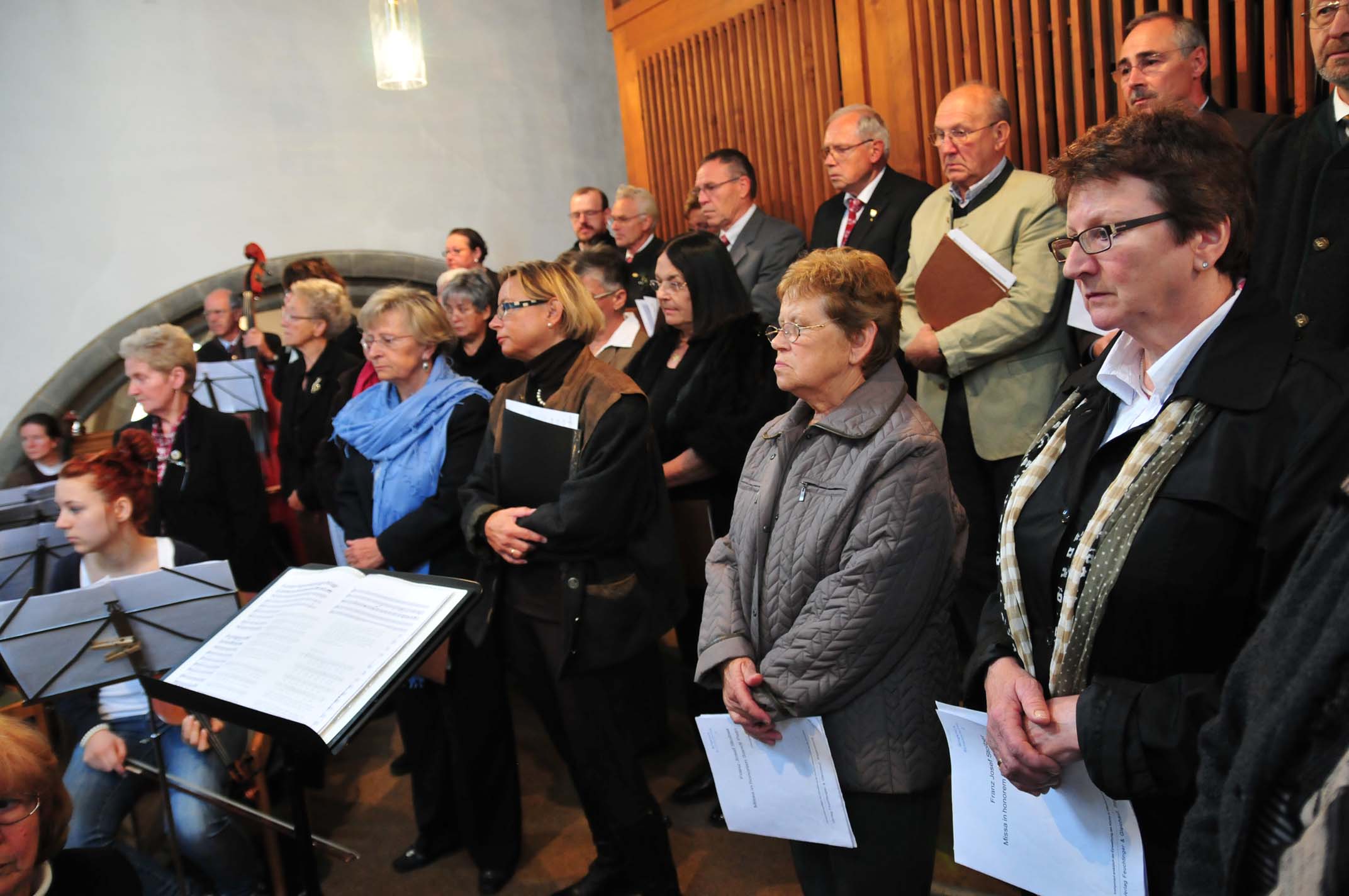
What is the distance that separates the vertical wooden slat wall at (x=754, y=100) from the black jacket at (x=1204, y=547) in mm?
3546

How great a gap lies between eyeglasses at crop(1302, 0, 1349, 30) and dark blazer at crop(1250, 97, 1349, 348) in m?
0.20

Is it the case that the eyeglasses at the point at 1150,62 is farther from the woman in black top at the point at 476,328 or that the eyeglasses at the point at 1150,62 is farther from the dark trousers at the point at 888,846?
the woman in black top at the point at 476,328

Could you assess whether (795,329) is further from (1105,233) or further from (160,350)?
(160,350)

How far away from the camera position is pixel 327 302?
4.29m

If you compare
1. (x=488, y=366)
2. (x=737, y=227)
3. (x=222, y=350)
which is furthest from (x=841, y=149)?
(x=222, y=350)

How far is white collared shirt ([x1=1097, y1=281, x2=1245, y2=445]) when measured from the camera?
4.42ft

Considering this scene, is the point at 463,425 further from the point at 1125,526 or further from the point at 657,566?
the point at 1125,526

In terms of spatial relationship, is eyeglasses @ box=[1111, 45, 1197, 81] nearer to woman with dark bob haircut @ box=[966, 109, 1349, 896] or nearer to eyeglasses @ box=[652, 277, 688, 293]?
eyeglasses @ box=[652, 277, 688, 293]

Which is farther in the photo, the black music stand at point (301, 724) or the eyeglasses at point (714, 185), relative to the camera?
the eyeglasses at point (714, 185)

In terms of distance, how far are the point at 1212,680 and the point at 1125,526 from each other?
0.68 ft

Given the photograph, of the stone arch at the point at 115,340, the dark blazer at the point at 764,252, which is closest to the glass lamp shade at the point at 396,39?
the stone arch at the point at 115,340

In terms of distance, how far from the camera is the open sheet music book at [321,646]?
182 centimetres

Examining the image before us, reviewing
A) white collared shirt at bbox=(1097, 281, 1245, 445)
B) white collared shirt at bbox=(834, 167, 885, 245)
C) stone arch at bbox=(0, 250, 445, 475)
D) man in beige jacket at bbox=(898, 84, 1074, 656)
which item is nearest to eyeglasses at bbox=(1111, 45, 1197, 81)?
man in beige jacket at bbox=(898, 84, 1074, 656)

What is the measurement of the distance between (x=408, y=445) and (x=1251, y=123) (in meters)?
2.34
